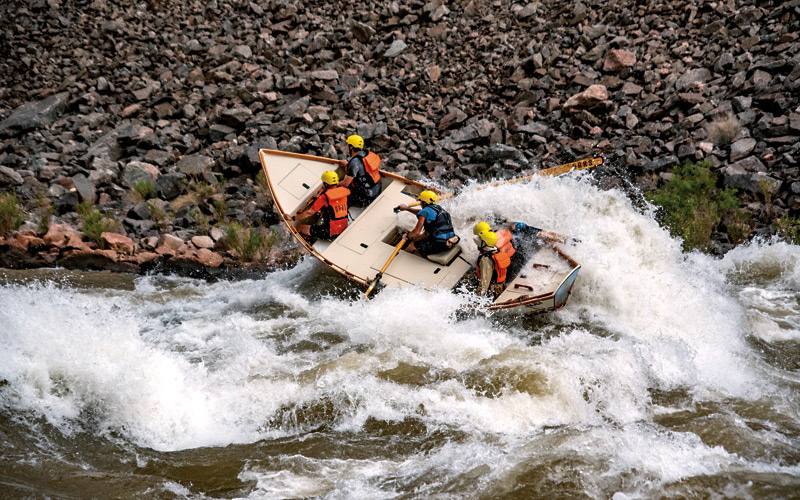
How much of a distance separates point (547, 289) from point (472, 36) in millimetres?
8044

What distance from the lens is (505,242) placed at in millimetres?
7484

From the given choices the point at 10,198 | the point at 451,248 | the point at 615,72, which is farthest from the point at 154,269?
the point at 615,72

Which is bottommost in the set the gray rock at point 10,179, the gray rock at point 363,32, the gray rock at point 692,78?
the gray rock at point 10,179

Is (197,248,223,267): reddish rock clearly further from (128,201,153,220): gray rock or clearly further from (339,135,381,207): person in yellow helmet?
(339,135,381,207): person in yellow helmet

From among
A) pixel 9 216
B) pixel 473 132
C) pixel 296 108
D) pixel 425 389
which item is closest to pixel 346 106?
pixel 296 108

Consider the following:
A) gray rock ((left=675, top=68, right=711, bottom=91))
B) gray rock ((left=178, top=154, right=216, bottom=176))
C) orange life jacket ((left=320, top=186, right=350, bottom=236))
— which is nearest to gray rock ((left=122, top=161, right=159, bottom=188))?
gray rock ((left=178, top=154, right=216, bottom=176))

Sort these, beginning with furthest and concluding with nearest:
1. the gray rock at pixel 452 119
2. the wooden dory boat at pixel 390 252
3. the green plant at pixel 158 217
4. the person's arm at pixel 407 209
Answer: the gray rock at pixel 452 119, the green plant at pixel 158 217, the person's arm at pixel 407 209, the wooden dory boat at pixel 390 252

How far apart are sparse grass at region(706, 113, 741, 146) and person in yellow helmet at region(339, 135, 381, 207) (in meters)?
5.15

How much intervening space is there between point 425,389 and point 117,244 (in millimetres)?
6073

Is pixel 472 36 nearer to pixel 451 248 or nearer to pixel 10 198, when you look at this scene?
pixel 451 248

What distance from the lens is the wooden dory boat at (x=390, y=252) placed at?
7250mm

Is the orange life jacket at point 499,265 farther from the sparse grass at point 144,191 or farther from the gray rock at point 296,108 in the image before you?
the sparse grass at point 144,191

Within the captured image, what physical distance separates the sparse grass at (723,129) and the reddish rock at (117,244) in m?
9.15

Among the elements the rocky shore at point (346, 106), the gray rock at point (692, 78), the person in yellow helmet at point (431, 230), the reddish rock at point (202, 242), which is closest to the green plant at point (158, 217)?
the rocky shore at point (346, 106)
